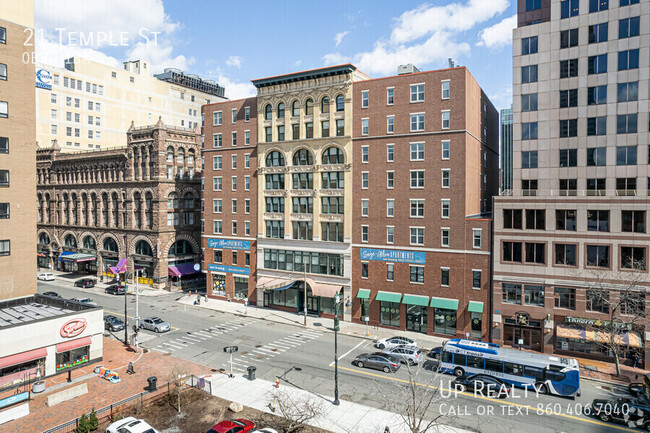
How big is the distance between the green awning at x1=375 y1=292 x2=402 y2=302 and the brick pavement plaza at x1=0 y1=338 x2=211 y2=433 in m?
19.7

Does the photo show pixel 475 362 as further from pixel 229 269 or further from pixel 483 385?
pixel 229 269

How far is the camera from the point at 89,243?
258 feet

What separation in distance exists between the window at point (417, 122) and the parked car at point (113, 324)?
126 ft

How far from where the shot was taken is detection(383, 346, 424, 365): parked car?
3638cm

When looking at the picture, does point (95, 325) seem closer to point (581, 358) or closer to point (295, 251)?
point (295, 251)

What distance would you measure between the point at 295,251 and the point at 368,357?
66.1ft

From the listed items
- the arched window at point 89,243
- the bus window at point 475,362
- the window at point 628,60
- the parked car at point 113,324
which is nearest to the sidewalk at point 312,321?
the bus window at point 475,362

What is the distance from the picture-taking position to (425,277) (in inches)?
1767

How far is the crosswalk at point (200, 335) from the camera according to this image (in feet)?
133

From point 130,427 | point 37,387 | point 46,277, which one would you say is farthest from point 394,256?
point 46,277

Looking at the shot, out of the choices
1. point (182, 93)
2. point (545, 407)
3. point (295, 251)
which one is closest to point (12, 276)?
point (295, 251)

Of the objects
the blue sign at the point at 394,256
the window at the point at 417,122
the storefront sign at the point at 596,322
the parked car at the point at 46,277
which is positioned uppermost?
the window at the point at 417,122

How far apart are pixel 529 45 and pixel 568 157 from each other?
11849mm

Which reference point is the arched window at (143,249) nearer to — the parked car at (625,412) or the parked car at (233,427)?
the parked car at (233,427)
